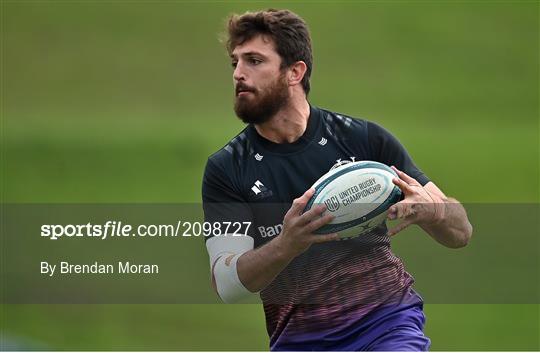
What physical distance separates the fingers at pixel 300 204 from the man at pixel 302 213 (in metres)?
0.17

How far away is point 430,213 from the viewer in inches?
229

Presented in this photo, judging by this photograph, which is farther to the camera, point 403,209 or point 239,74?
point 239,74

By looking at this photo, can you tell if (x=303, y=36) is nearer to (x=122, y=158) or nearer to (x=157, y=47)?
(x=122, y=158)

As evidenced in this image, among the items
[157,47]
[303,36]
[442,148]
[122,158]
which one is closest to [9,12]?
[157,47]

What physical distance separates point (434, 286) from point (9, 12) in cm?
1517

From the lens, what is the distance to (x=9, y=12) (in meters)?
24.6

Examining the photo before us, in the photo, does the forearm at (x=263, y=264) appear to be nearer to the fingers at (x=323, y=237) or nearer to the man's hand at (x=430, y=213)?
the fingers at (x=323, y=237)

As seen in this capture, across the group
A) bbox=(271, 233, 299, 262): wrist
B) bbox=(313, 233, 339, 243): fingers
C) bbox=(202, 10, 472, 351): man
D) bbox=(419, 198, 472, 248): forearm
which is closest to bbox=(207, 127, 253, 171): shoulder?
bbox=(202, 10, 472, 351): man

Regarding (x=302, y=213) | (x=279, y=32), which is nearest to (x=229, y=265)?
(x=302, y=213)

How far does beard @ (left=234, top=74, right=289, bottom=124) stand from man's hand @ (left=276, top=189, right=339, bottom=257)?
0.68m

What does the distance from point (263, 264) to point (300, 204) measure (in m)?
0.43

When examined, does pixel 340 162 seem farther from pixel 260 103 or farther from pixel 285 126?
pixel 260 103

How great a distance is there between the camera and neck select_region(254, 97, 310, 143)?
20.5ft

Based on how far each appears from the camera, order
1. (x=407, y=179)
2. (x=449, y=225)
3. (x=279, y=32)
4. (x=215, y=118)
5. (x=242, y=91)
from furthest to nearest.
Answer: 1. (x=215, y=118)
2. (x=279, y=32)
3. (x=242, y=91)
4. (x=449, y=225)
5. (x=407, y=179)
